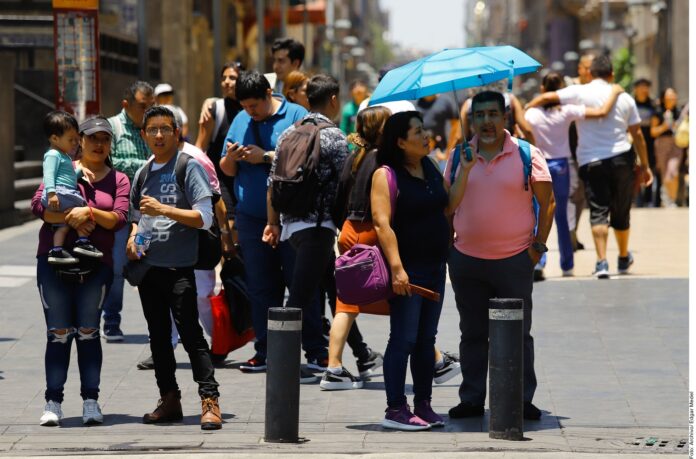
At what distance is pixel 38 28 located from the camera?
107 ft

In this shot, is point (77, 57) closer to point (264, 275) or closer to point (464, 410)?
point (264, 275)

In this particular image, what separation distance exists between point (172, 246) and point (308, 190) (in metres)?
1.12

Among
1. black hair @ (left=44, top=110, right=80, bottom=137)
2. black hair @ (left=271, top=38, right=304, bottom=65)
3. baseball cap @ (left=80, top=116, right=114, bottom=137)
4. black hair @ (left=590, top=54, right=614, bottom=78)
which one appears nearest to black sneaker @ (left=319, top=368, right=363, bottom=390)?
baseball cap @ (left=80, top=116, right=114, bottom=137)

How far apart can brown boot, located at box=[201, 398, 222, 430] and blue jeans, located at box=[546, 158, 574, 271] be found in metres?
6.40

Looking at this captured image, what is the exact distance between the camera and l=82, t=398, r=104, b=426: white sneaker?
8383 mm

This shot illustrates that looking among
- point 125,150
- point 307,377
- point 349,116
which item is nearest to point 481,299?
point 307,377

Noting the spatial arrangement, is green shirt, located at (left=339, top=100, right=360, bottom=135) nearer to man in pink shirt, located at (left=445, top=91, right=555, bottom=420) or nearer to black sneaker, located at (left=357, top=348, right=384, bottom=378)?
black sneaker, located at (left=357, top=348, right=384, bottom=378)

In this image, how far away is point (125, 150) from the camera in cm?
1112

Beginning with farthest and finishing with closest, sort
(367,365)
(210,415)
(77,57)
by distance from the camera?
(77,57) → (367,365) → (210,415)

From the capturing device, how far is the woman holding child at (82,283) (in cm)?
836

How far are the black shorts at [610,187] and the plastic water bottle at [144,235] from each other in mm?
6540

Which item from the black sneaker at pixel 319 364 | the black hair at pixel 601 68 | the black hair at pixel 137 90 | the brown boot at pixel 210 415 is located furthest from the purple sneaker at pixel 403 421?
the black hair at pixel 601 68

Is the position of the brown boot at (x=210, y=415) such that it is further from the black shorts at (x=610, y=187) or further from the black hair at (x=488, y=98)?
the black shorts at (x=610, y=187)

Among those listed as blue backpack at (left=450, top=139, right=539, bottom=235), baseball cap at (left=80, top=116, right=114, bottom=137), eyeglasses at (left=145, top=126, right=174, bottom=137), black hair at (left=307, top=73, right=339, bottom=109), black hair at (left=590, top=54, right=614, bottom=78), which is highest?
black hair at (left=590, top=54, right=614, bottom=78)
